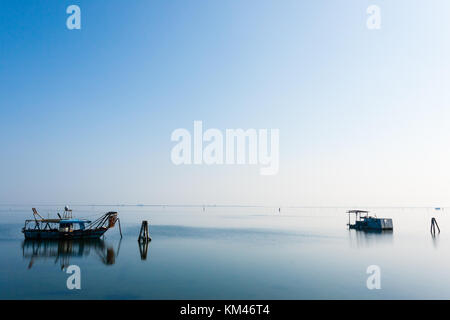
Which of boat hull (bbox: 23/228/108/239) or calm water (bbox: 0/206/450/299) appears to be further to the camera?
boat hull (bbox: 23/228/108/239)

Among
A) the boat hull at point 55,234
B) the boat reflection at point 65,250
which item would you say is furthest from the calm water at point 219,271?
the boat hull at point 55,234

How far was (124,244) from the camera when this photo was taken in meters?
57.2

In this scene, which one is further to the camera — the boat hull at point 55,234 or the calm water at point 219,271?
the boat hull at point 55,234

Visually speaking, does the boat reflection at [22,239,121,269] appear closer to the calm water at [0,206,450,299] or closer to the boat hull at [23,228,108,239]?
the calm water at [0,206,450,299]

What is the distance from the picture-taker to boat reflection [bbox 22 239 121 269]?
4241cm

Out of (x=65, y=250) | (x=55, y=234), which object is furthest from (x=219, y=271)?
(x=55, y=234)

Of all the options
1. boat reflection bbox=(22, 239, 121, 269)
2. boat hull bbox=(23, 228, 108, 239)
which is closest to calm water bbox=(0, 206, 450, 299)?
boat reflection bbox=(22, 239, 121, 269)

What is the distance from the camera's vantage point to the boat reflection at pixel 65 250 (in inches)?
1670

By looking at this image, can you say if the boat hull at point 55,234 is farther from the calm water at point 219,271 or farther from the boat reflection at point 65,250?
the calm water at point 219,271

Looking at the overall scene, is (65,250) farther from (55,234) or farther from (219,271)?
(219,271)
